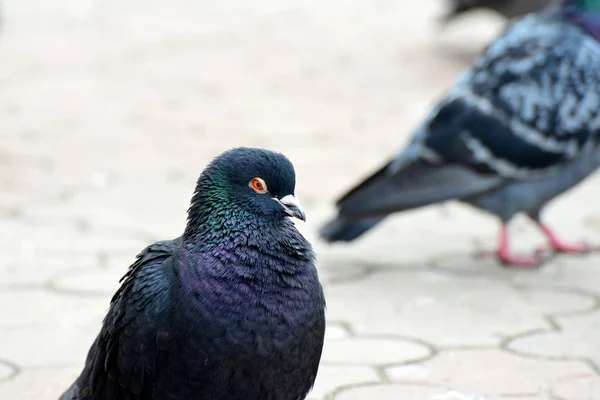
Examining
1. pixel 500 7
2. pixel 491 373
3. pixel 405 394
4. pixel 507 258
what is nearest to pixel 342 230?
pixel 507 258

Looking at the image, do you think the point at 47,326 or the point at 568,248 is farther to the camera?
the point at 568,248

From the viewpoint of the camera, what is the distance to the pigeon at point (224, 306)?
8.51 ft

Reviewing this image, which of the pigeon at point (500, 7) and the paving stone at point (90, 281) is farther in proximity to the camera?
the pigeon at point (500, 7)

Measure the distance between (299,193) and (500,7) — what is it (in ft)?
14.5

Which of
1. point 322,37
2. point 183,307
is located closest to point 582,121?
point 183,307

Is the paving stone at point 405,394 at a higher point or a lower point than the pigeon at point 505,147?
lower

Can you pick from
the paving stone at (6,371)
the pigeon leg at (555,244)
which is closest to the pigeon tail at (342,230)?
the pigeon leg at (555,244)

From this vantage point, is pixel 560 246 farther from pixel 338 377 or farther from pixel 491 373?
pixel 338 377

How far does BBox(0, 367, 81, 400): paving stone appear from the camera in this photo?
3305 mm

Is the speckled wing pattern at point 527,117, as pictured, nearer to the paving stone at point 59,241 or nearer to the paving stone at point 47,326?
the paving stone at point 59,241

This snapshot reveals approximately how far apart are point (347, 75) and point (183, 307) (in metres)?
7.07

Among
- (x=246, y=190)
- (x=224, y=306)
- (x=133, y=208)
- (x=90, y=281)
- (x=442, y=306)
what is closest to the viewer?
(x=224, y=306)

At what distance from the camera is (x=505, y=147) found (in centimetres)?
460

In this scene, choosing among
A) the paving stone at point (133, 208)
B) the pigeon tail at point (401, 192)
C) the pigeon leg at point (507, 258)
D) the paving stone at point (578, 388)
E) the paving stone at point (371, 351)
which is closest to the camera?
the paving stone at point (578, 388)
